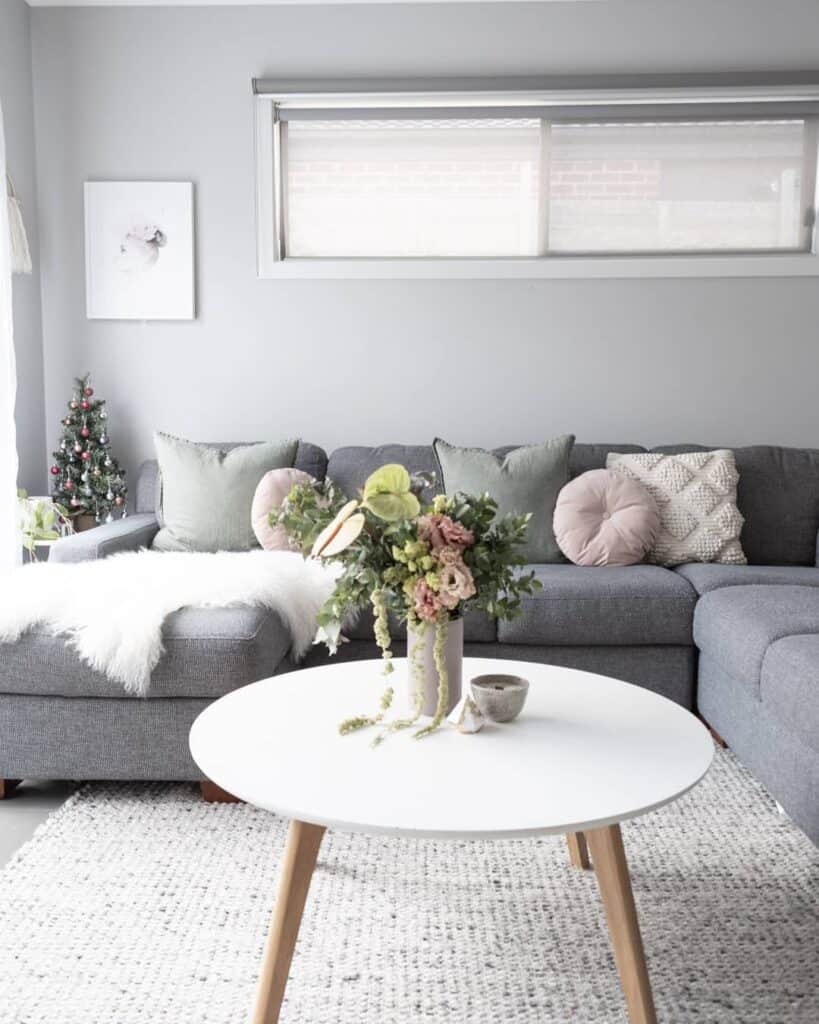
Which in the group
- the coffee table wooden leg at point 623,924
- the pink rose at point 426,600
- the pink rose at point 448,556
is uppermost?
the pink rose at point 448,556

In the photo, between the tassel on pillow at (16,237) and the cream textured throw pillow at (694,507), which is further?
the tassel on pillow at (16,237)

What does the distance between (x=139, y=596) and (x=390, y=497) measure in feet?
3.55

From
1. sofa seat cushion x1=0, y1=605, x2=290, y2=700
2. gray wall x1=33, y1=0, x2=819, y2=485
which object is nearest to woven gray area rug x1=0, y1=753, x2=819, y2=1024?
sofa seat cushion x1=0, y1=605, x2=290, y2=700

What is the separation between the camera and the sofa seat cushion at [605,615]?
288 cm

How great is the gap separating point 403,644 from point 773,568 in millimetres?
1319

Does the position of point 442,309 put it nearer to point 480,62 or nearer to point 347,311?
point 347,311

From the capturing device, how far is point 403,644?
2.97 m

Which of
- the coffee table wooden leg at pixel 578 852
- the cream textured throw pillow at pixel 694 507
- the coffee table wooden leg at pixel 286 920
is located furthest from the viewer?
the cream textured throw pillow at pixel 694 507

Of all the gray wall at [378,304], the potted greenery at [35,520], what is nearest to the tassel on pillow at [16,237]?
the gray wall at [378,304]

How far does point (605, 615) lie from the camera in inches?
Answer: 114

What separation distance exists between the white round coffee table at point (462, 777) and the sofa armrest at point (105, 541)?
4.68 feet

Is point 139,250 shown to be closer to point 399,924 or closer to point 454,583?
point 454,583

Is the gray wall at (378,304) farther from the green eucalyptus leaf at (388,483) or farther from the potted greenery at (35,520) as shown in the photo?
the green eucalyptus leaf at (388,483)

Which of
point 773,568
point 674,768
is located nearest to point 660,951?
point 674,768
